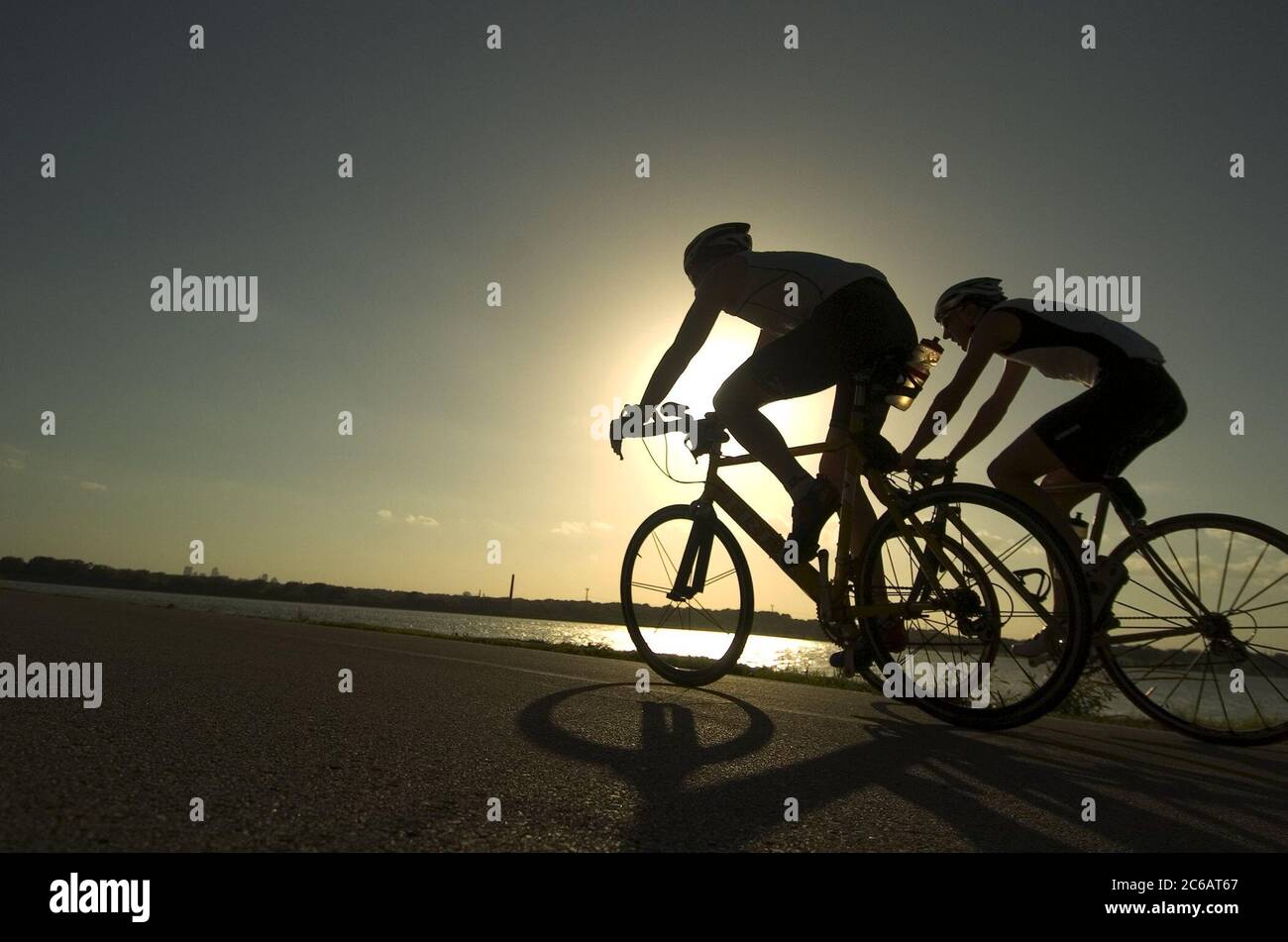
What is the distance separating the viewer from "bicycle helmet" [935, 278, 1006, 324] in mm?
4250

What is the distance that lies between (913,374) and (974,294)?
0.76 m

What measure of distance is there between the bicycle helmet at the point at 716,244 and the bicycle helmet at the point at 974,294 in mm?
1204

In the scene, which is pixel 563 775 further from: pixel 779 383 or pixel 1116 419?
pixel 1116 419

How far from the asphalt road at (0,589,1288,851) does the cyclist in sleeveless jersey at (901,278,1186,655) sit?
1081 mm

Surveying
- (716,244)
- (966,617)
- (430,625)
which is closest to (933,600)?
(966,617)

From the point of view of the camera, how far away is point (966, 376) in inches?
153

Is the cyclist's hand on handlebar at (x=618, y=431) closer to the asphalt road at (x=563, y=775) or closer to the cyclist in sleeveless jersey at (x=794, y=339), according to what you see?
the cyclist in sleeveless jersey at (x=794, y=339)

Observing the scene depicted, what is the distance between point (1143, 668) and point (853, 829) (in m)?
2.76

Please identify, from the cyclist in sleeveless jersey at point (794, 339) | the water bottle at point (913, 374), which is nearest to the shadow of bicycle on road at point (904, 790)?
the cyclist in sleeveless jersey at point (794, 339)

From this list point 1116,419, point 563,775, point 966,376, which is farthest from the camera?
point 966,376

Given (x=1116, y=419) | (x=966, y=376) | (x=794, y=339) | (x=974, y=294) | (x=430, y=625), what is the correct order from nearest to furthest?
(x=1116, y=419)
(x=966, y=376)
(x=794, y=339)
(x=974, y=294)
(x=430, y=625)

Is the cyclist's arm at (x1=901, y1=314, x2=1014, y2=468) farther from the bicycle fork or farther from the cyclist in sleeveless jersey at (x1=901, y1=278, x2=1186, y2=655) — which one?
the bicycle fork
